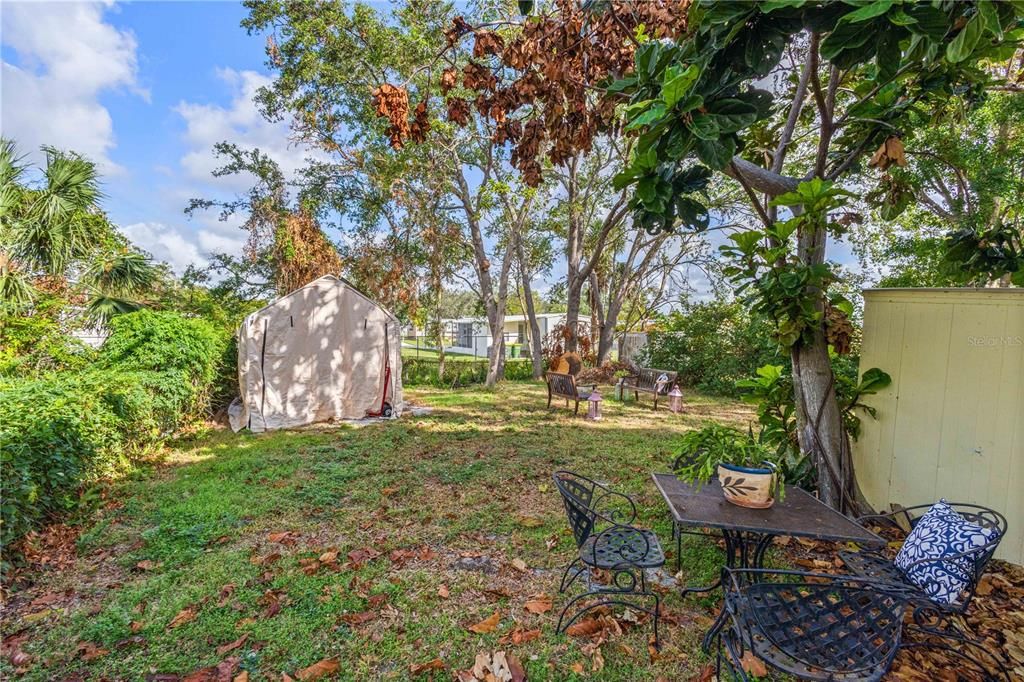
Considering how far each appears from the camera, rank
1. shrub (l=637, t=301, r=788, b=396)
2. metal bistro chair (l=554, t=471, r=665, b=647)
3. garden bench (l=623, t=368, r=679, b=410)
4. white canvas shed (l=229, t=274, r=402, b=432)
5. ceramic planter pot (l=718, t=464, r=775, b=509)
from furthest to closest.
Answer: shrub (l=637, t=301, r=788, b=396), garden bench (l=623, t=368, r=679, b=410), white canvas shed (l=229, t=274, r=402, b=432), ceramic planter pot (l=718, t=464, r=775, b=509), metal bistro chair (l=554, t=471, r=665, b=647)

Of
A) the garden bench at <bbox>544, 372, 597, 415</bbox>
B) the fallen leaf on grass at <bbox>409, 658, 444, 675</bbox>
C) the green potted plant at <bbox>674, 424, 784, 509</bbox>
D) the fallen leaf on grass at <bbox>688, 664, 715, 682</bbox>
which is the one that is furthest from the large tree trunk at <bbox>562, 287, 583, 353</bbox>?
the fallen leaf on grass at <bbox>409, 658, 444, 675</bbox>

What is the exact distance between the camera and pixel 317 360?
323 inches

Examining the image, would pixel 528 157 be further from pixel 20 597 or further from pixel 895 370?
pixel 20 597

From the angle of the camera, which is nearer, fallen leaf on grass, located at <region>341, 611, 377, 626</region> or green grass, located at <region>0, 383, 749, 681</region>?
green grass, located at <region>0, 383, 749, 681</region>

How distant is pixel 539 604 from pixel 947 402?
12.4ft

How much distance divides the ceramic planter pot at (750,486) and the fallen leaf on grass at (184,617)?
3462 millimetres

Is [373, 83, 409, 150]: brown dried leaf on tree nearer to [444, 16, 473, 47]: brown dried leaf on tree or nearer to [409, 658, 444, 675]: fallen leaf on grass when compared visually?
[444, 16, 473, 47]: brown dried leaf on tree

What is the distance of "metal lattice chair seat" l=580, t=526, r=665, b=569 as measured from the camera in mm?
2572

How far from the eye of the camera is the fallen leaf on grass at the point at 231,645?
2.38 metres

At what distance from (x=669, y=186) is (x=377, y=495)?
416 cm

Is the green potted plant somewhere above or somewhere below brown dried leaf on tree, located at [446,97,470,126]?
below

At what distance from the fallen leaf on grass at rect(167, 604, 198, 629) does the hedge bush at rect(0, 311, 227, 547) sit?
A: 4.79 feet

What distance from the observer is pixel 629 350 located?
57.6 ft

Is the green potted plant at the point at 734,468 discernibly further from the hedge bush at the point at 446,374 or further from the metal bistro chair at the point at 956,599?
the hedge bush at the point at 446,374
